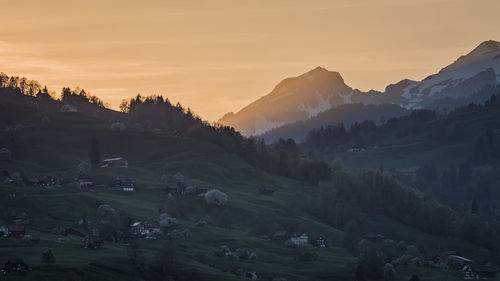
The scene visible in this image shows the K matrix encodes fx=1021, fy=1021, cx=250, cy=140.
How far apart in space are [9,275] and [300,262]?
66710 mm

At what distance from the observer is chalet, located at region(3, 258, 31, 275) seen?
5886 inches

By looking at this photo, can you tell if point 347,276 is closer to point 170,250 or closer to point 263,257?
point 263,257

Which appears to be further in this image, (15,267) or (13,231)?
(13,231)

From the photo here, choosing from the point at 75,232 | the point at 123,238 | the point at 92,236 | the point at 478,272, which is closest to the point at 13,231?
the point at 75,232

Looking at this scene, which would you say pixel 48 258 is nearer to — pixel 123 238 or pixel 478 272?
pixel 123 238


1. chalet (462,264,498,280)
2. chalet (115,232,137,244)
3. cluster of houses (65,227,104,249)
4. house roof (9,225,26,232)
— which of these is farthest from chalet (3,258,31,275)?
chalet (462,264,498,280)

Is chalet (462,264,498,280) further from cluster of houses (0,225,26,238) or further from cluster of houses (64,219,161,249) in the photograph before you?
cluster of houses (0,225,26,238)

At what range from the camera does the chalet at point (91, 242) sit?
18150 cm

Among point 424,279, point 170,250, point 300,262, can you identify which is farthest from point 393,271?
point 170,250

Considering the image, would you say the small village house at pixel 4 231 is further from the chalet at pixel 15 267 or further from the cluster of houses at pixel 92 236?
the chalet at pixel 15 267

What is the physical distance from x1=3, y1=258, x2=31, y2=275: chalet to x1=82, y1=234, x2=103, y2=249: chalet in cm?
2912

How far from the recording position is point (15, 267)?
15075 centimetres

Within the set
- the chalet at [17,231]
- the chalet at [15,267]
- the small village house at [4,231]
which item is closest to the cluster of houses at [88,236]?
the chalet at [17,231]

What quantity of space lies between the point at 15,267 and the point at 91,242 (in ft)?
103
